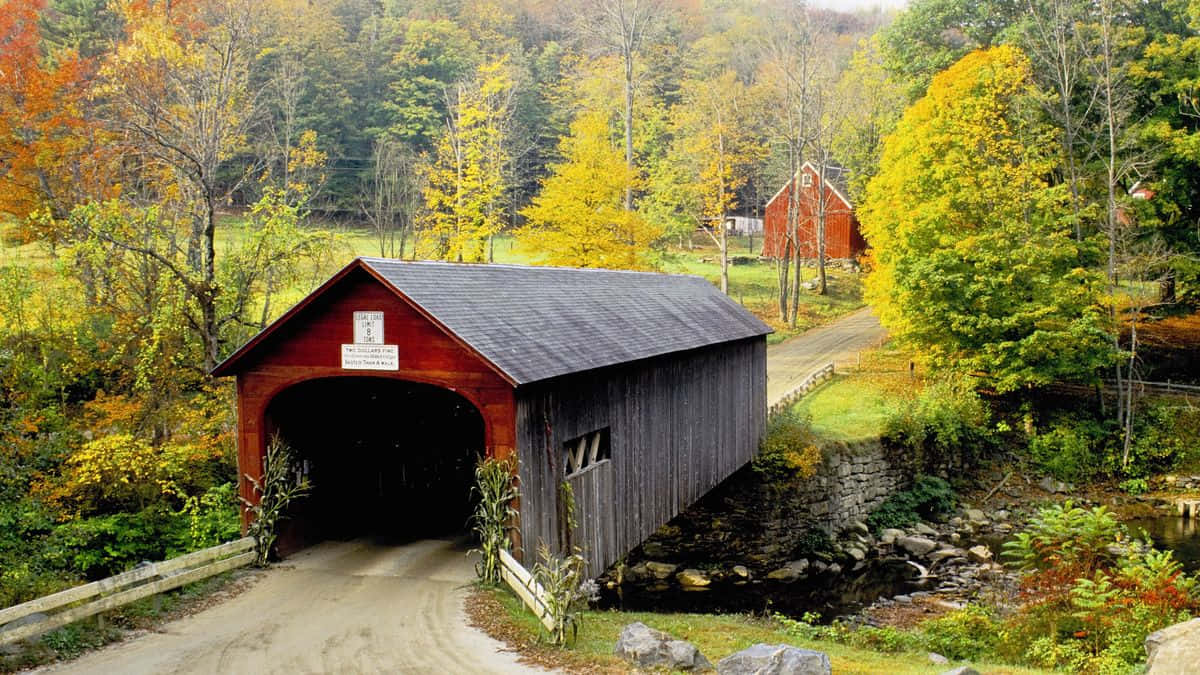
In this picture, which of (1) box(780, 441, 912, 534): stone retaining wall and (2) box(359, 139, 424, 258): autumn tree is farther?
(2) box(359, 139, 424, 258): autumn tree

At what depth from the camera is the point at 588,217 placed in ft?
86.1

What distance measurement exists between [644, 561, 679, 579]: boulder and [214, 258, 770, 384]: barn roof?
5190mm

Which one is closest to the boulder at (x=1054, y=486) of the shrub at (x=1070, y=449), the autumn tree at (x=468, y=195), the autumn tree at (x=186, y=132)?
the shrub at (x=1070, y=449)

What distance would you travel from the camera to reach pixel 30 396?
16.3 metres

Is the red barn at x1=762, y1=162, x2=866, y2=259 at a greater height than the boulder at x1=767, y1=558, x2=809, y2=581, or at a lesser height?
greater

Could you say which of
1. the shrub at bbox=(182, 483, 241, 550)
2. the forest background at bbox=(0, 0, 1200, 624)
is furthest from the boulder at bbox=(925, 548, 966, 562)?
the shrub at bbox=(182, 483, 241, 550)

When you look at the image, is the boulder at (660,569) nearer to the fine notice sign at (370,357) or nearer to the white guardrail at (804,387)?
the white guardrail at (804,387)

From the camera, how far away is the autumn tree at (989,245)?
23578 mm

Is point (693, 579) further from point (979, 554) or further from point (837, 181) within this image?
point (837, 181)

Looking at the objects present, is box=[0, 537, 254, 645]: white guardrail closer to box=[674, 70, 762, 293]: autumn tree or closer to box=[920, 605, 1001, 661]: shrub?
box=[920, 605, 1001, 661]: shrub

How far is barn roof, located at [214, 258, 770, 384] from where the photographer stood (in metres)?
10.6

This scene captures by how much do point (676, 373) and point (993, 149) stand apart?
14.7 metres

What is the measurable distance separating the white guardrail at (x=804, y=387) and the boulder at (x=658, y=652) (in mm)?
13337

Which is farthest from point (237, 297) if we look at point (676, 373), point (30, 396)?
point (676, 373)
